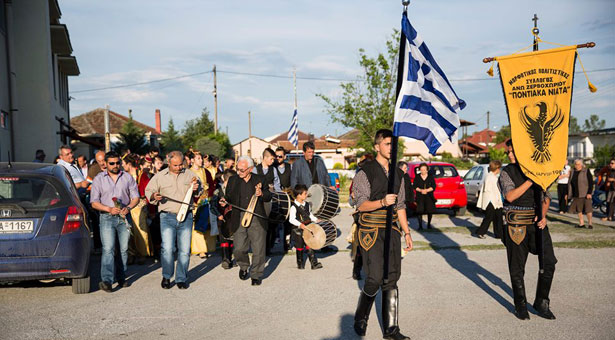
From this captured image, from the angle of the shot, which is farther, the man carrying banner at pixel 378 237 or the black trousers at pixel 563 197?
the black trousers at pixel 563 197

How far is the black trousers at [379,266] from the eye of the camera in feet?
17.5

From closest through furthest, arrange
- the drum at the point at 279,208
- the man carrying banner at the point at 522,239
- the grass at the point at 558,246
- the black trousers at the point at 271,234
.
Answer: the man carrying banner at the point at 522,239
the drum at the point at 279,208
the black trousers at the point at 271,234
the grass at the point at 558,246

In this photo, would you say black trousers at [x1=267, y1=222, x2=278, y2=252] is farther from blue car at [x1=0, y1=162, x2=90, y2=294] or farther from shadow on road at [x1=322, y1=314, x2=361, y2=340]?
shadow on road at [x1=322, y1=314, x2=361, y2=340]

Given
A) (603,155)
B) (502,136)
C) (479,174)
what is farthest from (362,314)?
(502,136)

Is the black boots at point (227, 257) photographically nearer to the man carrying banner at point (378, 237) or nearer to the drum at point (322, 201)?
the drum at point (322, 201)

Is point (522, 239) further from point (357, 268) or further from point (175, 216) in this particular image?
point (175, 216)

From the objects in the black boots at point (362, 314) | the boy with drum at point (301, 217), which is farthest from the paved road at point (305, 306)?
the boy with drum at point (301, 217)

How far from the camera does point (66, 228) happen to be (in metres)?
7.00

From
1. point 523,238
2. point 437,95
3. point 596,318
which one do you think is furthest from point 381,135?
point 596,318

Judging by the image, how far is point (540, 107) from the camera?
616 cm

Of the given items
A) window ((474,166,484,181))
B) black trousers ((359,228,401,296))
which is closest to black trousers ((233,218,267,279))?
black trousers ((359,228,401,296))

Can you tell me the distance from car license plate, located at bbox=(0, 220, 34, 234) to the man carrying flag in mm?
4155

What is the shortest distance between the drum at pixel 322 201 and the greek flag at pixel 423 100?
3.88 m

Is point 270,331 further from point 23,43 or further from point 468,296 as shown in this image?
point 23,43
